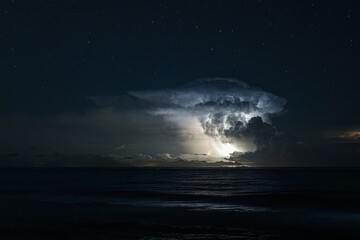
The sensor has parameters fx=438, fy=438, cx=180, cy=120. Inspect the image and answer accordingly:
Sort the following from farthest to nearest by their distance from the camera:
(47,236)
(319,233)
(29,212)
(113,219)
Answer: (29,212), (113,219), (319,233), (47,236)

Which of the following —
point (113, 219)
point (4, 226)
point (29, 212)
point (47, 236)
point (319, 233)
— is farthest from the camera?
point (29, 212)

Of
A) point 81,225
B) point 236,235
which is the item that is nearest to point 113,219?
point 81,225

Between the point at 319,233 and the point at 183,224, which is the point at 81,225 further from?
the point at 319,233

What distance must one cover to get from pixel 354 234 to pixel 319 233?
2887 mm

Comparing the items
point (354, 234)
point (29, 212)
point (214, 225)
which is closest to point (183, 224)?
point (214, 225)

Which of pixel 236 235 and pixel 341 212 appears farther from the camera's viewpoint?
pixel 341 212

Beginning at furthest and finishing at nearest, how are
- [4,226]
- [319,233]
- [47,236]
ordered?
1. [4,226]
2. [319,233]
3. [47,236]

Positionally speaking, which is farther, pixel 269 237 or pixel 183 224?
pixel 183 224

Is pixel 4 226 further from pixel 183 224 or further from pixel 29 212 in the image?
pixel 183 224

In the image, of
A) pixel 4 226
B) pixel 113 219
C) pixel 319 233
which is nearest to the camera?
pixel 319 233

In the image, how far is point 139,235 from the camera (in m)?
36.1

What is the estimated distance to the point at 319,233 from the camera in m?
38.6

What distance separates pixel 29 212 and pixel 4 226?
12.7 metres

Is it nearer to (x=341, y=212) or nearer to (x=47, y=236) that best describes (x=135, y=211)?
(x=47, y=236)
